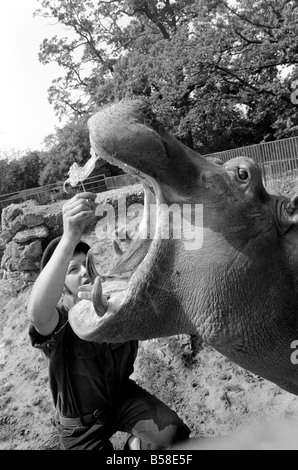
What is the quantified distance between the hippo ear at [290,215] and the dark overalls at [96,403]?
1.54 meters

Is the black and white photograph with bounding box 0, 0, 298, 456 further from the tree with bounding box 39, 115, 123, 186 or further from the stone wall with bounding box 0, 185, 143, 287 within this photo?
the tree with bounding box 39, 115, 123, 186

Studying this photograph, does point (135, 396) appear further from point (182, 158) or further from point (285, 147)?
point (285, 147)

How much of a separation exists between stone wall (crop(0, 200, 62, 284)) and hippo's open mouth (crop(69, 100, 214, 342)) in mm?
7433

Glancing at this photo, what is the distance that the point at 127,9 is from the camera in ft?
91.0

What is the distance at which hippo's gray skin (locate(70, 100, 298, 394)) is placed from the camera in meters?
1.84

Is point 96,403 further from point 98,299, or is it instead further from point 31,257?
point 31,257

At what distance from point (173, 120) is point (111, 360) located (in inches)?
706

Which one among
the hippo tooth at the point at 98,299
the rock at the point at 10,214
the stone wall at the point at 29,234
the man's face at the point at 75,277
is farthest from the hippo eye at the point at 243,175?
the rock at the point at 10,214

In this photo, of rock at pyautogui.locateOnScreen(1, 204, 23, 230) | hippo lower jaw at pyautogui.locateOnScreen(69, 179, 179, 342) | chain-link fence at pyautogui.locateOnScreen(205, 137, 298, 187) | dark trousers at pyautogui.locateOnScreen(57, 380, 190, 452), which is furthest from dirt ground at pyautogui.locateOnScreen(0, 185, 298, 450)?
chain-link fence at pyautogui.locateOnScreen(205, 137, 298, 187)

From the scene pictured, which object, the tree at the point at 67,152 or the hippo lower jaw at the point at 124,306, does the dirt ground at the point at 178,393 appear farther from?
the tree at the point at 67,152

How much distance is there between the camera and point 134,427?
3.04 m

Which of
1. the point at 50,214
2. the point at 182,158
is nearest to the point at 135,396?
the point at 182,158

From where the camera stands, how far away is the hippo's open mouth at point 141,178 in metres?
1.80

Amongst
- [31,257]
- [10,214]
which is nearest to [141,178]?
[31,257]
